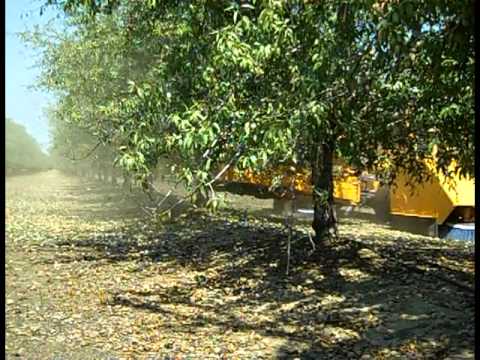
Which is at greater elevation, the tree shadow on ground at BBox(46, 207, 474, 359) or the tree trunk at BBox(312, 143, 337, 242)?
the tree trunk at BBox(312, 143, 337, 242)

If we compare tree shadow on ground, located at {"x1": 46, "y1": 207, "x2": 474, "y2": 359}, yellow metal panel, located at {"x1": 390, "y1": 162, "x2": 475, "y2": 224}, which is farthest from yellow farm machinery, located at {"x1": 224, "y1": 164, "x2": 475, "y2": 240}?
tree shadow on ground, located at {"x1": 46, "y1": 207, "x2": 474, "y2": 359}

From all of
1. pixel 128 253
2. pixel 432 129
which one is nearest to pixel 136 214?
pixel 128 253

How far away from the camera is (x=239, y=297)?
744 cm

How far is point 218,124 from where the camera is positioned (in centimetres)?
455

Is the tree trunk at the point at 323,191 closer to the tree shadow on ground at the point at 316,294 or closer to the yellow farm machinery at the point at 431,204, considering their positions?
the tree shadow on ground at the point at 316,294

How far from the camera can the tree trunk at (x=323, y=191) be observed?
8000 mm

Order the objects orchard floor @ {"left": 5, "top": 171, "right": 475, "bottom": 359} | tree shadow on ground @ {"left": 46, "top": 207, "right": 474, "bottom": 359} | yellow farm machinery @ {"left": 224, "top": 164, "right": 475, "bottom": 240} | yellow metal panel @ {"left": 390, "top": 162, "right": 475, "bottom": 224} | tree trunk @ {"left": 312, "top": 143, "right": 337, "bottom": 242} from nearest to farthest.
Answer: orchard floor @ {"left": 5, "top": 171, "right": 475, "bottom": 359} < tree shadow on ground @ {"left": 46, "top": 207, "right": 474, "bottom": 359} < tree trunk @ {"left": 312, "top": 143, "right": 337, "bottom": 242} < yellow farm machinery @ {"left": 224, "top": 164, "right": 475, "bottom": 240} < yellow metal panel @ {"left": 390, "top": 162, "right": 475, "bottom": 224}

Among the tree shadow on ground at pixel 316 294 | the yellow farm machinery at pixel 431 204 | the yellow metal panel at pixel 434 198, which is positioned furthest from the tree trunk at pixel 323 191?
the yellow metal panel at pixel 434 198

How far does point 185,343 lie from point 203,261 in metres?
4.45

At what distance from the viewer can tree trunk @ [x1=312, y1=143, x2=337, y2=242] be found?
8000mm

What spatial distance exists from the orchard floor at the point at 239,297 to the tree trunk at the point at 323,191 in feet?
0.97

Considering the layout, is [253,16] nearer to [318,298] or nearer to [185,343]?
[185,343]

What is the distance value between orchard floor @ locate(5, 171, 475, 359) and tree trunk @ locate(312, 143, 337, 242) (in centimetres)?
29

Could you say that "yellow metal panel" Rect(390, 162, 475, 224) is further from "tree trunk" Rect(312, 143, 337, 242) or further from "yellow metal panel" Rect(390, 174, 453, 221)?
"tree trunk" Rect(312, 143, 337, 242)
